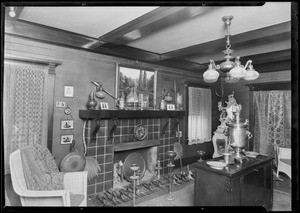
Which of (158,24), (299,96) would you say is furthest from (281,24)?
(158,24)

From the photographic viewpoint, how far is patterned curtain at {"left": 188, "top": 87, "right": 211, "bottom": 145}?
4.07m

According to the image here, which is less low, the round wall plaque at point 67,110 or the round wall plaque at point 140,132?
the round wall plaque at point 67,110

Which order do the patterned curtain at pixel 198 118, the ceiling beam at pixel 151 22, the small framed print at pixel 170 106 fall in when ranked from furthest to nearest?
1. the patterned curtain at pixel 198 118
2. the small framed print at pixel 170 106
3. the ceiling beam at pixel 151 22

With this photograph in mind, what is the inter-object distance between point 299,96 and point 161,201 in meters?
2.05

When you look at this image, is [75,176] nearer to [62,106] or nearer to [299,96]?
[62,106]

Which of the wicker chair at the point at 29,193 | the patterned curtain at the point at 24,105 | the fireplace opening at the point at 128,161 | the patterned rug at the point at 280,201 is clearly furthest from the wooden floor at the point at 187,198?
the patterned curtain at the point at 24,105

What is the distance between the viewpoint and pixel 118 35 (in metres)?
2.41

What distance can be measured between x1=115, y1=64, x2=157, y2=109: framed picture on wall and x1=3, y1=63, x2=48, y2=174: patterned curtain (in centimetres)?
113

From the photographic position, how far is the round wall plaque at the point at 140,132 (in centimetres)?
335

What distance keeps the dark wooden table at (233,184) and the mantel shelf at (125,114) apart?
1.42 m

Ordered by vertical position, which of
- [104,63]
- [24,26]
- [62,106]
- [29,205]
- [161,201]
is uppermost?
[24,26]

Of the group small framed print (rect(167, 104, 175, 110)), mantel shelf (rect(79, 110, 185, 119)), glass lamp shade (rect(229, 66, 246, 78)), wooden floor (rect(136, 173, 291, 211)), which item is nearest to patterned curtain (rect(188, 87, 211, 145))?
mantel shelf (rect(79, 110, 185, 119))

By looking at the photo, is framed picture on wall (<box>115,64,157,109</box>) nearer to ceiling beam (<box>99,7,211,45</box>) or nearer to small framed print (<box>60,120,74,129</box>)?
ceiling beam (<box>99,7,211,45</box>)

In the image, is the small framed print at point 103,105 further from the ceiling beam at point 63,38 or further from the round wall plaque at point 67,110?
the ceiling beam at point 63,38
